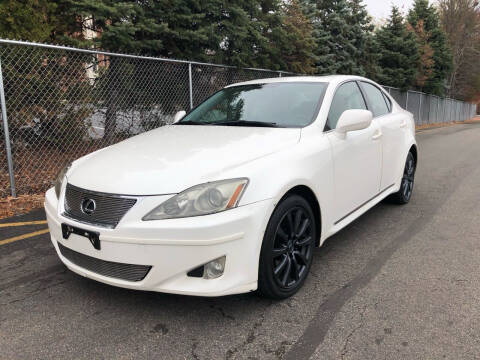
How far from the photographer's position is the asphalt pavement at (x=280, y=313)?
2.24m

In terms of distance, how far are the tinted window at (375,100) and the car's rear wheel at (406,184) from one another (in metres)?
0.86

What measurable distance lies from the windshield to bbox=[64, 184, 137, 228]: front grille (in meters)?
1.47

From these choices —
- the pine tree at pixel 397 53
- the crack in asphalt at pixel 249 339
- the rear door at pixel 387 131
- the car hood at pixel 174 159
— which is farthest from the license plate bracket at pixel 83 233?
the pine tree at pixel 397 53

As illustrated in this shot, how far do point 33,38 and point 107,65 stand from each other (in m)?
1.16

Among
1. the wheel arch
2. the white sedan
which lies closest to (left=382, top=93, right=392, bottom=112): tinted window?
the white sedan

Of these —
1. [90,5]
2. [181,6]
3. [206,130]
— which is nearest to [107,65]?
[90,5]

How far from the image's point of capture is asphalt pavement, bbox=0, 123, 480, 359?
2.24m

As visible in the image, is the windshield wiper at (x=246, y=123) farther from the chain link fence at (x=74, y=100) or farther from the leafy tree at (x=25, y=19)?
the leafy tree at (x=25, y=19)

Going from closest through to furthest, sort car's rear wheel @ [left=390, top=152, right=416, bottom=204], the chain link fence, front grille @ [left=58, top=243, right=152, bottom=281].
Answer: front grille @ [left=58, top=243, right=152, bottom=281] < car's rear wheel @ [left=390, top=152, right=416, bottom=204] < the chain link fence

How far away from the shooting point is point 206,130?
3.49m

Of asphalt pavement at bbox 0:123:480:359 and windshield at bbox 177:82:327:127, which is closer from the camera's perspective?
asphalt pavement at bbox 0:123:480:359

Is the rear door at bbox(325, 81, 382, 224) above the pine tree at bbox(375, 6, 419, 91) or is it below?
below

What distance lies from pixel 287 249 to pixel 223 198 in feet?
2.21

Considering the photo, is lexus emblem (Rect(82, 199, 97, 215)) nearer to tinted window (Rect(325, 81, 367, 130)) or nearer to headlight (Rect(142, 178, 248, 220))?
headlight (Rect(142, 178, 248, 220))
